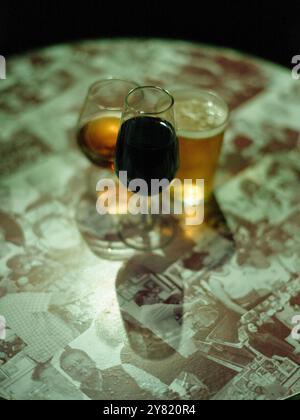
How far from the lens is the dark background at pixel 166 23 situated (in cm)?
333

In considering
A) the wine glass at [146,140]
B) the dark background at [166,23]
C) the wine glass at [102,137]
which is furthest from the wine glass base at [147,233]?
the dark background at [166,23]

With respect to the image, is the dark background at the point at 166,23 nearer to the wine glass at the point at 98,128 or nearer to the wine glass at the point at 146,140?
the wine glass at the point at 98,128

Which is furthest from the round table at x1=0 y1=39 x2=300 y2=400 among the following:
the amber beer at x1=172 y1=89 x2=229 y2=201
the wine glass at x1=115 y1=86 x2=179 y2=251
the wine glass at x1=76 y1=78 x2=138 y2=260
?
the wine glass at x1=115 y1=86 x2=179 y2=251

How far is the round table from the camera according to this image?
3.49ft

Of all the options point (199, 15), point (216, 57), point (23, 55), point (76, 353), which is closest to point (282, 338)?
point (76, 353)

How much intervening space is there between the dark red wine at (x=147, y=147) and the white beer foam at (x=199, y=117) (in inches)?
6.2

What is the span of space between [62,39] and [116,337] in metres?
2.82

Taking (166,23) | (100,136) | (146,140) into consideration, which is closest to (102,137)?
(100,136)

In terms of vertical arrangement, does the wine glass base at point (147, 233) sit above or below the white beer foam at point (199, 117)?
below

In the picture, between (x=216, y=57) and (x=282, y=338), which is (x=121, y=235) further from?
(x=216, y=57)

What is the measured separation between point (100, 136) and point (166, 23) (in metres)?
2.38

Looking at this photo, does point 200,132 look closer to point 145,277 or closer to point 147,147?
point 147,147

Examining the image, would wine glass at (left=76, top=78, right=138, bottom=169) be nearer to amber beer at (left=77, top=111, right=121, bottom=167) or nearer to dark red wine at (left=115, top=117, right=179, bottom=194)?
amber beer at (left=77, top=111, right=121, bottom=167)

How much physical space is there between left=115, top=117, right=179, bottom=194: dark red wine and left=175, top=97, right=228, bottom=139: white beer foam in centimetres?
16
